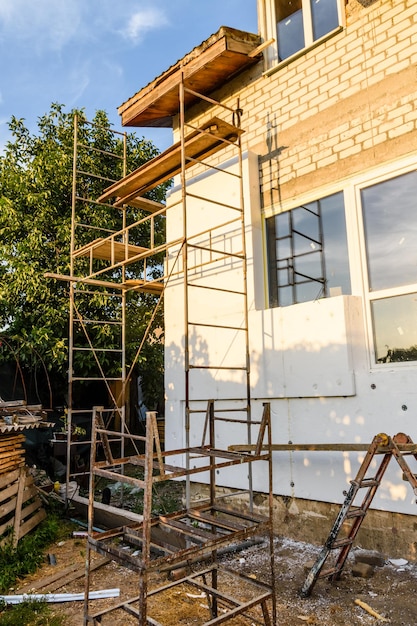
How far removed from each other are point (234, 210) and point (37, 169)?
6.58 metres

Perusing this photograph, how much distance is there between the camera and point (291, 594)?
13.3 ft

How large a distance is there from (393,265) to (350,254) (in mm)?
537

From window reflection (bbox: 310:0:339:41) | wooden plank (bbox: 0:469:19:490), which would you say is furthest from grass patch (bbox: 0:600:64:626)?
window reflection (bbox: 310:0:339:41)

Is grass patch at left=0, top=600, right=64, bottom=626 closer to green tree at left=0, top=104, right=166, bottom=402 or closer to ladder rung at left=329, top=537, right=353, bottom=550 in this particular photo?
ladder rung at left=329, top=537, right=353, bottom=550

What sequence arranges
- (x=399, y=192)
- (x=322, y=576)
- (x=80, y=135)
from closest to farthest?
(x=322, y=576), (x=399, y=192), (x=80, y=135)

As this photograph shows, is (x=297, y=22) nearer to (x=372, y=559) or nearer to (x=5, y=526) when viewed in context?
(x=372, y=559)

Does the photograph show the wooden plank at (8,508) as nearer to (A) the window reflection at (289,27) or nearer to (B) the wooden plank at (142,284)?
(B) the wooden plank at (142,284)

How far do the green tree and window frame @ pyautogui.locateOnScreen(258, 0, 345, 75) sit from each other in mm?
4502

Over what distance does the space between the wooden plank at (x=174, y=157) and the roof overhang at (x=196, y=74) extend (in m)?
0.91

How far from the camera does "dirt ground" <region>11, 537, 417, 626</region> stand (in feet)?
12.0

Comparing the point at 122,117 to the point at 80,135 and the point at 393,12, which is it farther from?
the point at 393,12

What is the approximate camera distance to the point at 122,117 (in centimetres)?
855

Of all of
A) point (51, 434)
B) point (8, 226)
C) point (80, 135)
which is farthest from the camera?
point (80, 135)

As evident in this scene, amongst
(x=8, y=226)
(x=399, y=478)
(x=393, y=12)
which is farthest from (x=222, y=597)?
(x=8, y=226)
